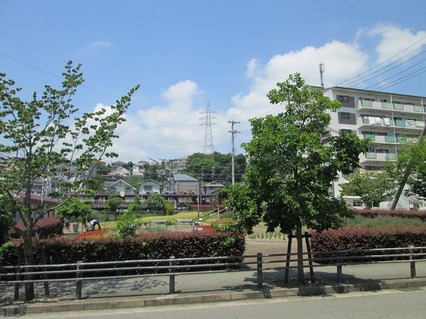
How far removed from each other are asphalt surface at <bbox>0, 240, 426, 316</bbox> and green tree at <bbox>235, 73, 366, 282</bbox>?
0.91 meters

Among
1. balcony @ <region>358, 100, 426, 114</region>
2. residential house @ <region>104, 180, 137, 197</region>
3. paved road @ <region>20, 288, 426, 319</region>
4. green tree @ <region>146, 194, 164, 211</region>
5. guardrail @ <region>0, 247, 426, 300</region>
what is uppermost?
balcony @ <region>358, 100, 426, 114</region>

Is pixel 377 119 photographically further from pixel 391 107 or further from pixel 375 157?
pixel 375 157

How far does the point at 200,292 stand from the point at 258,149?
151 inches

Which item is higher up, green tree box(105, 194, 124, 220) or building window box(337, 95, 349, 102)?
building window box(337, 95, 349, 102)

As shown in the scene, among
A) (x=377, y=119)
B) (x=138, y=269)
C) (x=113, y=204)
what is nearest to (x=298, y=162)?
(x=138, y=269)

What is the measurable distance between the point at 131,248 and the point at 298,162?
6203mm

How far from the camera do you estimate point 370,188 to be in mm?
36188

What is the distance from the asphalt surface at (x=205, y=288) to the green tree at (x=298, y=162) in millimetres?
907

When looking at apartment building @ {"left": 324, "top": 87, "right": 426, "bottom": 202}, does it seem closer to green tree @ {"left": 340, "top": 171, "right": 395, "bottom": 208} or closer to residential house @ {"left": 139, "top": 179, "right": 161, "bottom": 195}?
green tree @ {"left": 340, "top": 171, "right": 395, "bottom": 208}

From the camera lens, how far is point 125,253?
39.8 feet

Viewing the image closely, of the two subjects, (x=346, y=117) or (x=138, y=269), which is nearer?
(x=138, y=269)

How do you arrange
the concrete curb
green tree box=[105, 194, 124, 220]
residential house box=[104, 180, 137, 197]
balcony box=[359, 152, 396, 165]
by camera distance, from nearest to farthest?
the concrete curb, balcony box=[359, 152, 396, 165], green tree box=[105, 194, 124, 220], residential house box=[104, 180, 137, 197]

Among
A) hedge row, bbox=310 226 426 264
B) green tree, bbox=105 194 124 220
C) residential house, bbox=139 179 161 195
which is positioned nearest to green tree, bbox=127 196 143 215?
green tree, bbox=105 194 124 220

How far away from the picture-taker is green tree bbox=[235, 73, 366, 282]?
30.3ft
